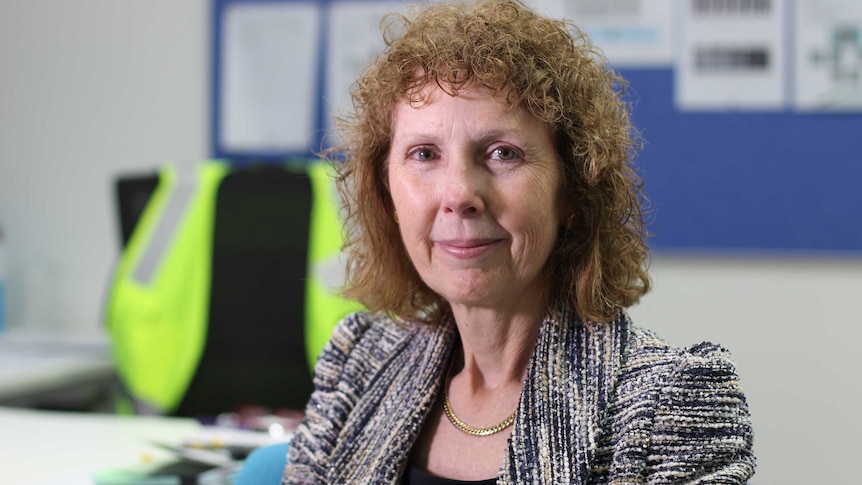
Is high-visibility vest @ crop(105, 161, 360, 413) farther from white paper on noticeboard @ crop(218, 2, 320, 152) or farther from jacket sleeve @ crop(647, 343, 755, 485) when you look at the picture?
jacket sleeve @ crop(647, 343, 755, 485)

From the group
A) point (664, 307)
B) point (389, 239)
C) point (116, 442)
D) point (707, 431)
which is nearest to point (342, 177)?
point (389, 239)

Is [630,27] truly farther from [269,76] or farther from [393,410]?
[393,410]

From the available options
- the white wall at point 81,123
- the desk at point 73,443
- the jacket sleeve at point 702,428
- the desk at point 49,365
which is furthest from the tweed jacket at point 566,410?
the white wall at point 81,123

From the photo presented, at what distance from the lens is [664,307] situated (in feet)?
8.16

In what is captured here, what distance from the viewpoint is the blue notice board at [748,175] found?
2434 mm

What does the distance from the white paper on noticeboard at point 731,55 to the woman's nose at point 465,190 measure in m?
1.68

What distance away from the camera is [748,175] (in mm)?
2490

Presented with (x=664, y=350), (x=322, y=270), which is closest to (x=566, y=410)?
(x=664, y=350)

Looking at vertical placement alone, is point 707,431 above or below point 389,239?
below

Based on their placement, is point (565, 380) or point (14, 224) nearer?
point (565, 380)

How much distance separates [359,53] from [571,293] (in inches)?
72.9

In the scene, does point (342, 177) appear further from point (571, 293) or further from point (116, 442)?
point (116, 442)

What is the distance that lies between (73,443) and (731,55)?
74.2 inches

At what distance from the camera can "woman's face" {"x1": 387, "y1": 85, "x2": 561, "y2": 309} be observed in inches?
40.1
